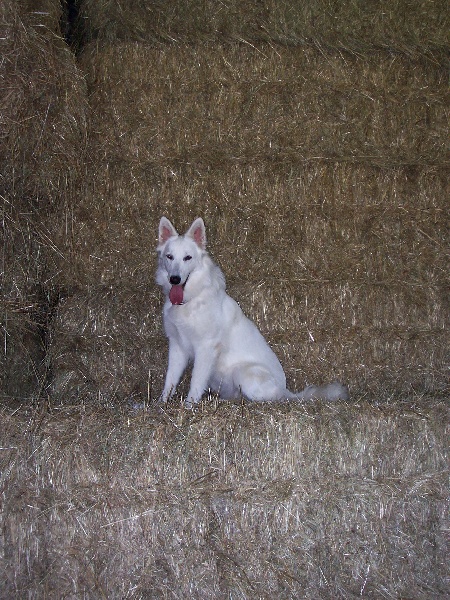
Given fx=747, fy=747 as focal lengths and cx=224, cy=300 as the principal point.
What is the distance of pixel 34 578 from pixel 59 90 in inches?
98.1

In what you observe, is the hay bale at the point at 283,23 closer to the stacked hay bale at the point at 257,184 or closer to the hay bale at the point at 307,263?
the stacked hay bale at the point at 257,184

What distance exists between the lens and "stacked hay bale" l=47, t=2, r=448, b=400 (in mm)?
4191

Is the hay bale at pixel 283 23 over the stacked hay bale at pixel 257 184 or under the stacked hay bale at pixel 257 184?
over

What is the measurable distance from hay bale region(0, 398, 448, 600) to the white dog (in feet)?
3.88

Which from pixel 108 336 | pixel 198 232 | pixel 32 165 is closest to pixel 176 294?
pixel 198 232

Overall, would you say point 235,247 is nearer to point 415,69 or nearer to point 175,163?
point 175,163

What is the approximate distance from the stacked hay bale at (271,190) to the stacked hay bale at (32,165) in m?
0.16

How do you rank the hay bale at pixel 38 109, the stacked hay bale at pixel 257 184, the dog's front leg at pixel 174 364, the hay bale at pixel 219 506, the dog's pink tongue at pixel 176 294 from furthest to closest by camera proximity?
the stacked hay bale at pixel 257 184 → the dog's front leg at pixel 174 364 → the dog's pink tongue at pixel 176 294 → the hay bale at pixel 38 109 → the hay bale at pixel 219 506

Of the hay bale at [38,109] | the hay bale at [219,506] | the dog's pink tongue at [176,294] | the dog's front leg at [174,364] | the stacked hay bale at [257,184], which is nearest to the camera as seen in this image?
the hay bale at [219,506]

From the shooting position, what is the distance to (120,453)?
8.64 ft

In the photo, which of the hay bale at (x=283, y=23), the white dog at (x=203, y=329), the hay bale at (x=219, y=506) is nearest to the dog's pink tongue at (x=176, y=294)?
the white dog at (x=203, y=329)

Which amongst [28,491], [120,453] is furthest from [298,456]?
[28,491]

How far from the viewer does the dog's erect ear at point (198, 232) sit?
155 inches

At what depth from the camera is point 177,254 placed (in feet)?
12.9
